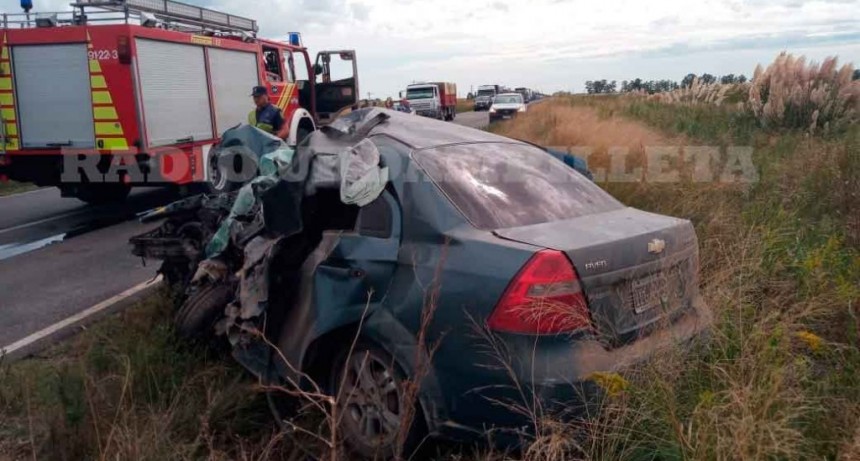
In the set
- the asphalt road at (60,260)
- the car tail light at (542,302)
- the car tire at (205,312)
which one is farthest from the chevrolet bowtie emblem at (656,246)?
the asphalt road at (60,260)

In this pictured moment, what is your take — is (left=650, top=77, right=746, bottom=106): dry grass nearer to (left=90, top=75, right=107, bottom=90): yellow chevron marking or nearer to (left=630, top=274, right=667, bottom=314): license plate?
(left=90, top=75, right=107, bottom=90): yellow chevron marking

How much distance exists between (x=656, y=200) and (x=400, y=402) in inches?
199

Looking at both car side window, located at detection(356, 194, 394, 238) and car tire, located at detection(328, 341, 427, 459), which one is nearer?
car tire, located at detection(328, 341, 427, 459)

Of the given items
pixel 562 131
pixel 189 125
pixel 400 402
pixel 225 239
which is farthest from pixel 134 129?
pixel 400 402

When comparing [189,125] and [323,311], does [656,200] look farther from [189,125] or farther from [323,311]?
[189,125]

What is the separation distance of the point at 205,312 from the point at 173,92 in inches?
280

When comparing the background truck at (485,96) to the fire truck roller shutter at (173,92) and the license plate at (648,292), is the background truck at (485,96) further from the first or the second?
the license plate at (648,292)

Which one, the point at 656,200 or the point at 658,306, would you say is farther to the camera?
the point at 656,200

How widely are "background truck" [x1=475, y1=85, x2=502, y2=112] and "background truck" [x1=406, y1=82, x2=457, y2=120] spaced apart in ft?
55.3

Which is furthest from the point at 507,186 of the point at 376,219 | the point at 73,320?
the point at 73,320

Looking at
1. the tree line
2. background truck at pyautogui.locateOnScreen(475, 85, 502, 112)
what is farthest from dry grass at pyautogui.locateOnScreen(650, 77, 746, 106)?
background truck at pyautogui.locateOnScreen(475, 85, 502, 112)

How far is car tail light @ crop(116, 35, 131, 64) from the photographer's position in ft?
31.4

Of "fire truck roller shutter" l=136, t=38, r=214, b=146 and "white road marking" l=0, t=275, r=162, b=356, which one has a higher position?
"fire truck roller shutter" l=136, t=38, r=214, b=146

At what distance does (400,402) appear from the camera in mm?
3123
